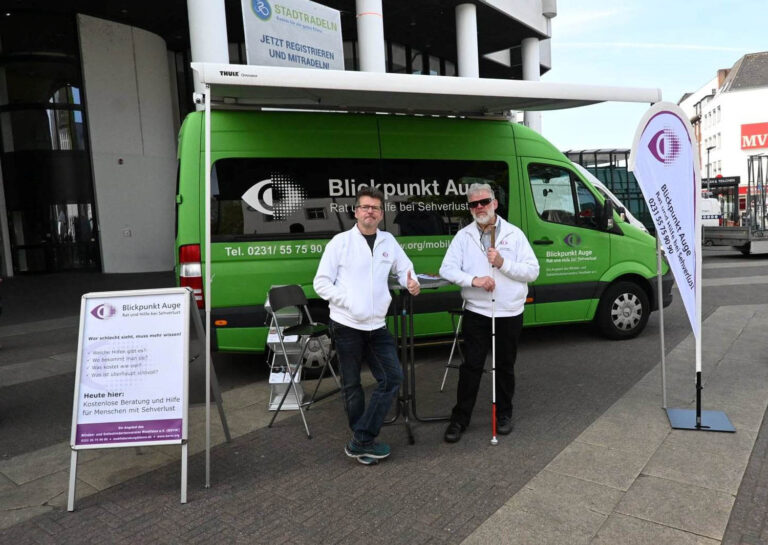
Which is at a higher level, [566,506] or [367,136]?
[367,136]

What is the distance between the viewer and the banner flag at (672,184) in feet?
12.9

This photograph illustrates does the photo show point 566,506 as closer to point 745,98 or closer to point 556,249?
point 556,249

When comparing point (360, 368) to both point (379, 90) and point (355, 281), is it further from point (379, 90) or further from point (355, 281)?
point (379, 90)

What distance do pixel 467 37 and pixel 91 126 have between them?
11.3 m

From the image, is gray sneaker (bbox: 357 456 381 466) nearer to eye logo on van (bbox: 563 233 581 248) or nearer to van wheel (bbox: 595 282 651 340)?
eye logo on van (bbox: 563 233 581 248)

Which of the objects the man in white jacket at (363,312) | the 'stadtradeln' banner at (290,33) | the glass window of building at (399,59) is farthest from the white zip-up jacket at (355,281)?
the glass window of building at (399,59)

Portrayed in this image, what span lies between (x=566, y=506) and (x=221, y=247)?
352 centimetres

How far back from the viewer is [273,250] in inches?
205

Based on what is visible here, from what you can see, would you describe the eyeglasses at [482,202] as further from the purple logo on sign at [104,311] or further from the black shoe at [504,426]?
the purple logo on sign at [104,311]

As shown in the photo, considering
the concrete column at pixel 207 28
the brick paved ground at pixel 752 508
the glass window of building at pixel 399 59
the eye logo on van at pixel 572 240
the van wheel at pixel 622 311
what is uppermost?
the glass window of building at pixel 399 59

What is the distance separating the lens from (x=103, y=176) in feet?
54.6

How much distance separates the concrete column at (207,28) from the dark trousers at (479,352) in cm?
861

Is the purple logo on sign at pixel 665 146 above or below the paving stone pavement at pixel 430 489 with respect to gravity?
above

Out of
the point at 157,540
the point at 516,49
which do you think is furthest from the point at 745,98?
the point at 157,540
